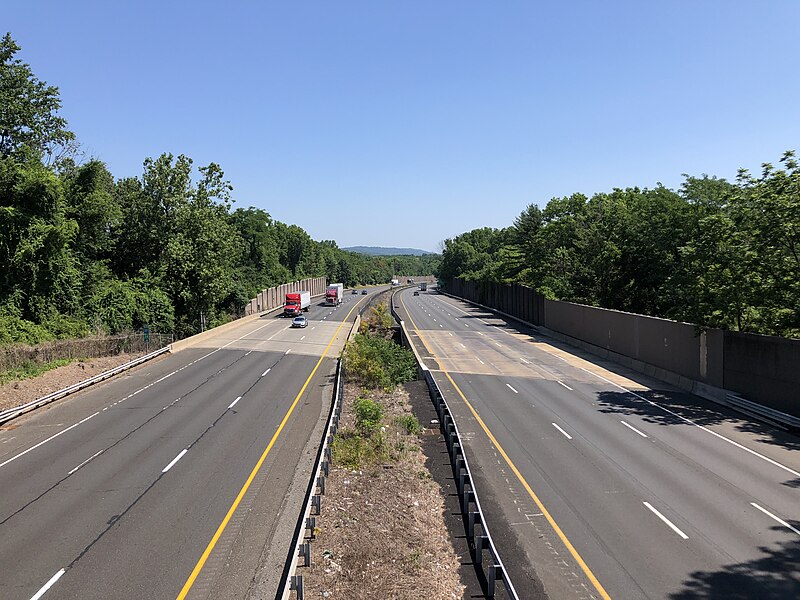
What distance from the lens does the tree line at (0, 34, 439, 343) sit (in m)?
42.7

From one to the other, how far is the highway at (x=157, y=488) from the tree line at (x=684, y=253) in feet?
66.9

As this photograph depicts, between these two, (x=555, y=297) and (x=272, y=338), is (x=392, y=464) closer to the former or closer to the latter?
(x=272, y=338)

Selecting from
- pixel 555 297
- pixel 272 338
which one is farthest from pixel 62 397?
pixel 555 297

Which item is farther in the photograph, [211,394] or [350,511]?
[211,394]

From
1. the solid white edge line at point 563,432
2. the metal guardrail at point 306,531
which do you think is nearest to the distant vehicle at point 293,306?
the solid white edge line at point 563,432

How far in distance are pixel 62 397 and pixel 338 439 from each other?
18.1m

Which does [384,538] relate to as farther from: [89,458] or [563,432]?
[89,458]

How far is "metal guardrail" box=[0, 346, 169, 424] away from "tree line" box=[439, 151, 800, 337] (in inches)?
1292

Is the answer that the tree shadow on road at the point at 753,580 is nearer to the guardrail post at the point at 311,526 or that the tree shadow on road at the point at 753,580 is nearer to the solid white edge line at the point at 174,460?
the guardrail post at the point at 311,526

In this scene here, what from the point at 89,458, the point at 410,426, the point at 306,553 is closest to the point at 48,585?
the point at 306,553

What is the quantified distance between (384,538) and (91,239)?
52.9 meters

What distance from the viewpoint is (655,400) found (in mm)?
28859

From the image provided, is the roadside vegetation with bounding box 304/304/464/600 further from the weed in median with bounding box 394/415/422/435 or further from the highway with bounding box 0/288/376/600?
the highway with bounding box 0/288/376/600

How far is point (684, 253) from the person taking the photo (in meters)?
31.4
